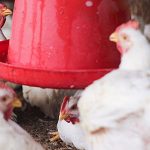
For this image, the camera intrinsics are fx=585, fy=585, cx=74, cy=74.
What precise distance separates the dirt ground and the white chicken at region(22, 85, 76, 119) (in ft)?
0.25

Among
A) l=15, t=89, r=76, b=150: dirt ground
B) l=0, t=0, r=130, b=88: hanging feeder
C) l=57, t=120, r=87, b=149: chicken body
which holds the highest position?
l=0, t=0, r=130, b=88: hanging feeder

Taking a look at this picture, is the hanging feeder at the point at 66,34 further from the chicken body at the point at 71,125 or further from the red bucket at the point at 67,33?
the chicken body at the point at 71,125

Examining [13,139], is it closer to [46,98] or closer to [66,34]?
[66,34]

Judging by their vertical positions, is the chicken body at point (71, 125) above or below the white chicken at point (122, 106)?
below

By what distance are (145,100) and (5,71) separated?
682 mm

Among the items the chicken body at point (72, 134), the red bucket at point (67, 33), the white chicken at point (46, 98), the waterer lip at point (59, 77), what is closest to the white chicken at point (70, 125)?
the chicken body at point (72, 134)

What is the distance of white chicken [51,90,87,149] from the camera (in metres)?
3.49

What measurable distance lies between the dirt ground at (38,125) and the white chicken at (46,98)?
8 centimetres

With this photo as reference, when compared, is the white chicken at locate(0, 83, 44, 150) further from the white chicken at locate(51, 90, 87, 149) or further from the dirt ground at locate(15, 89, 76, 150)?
the dirt ground at locate(15, 89, 76, 150)

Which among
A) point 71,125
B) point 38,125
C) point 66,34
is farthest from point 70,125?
point 66,34

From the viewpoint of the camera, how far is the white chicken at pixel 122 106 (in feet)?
7.15

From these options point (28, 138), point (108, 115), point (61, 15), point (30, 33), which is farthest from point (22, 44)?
point (108, 115)

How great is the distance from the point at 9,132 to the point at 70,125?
53.3 inches

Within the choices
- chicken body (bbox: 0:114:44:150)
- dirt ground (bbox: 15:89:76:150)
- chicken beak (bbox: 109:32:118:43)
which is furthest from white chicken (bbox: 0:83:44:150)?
dirt ground (bbox: 15:89:76:150)
